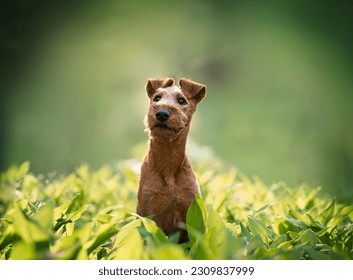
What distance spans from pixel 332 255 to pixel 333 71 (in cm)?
252

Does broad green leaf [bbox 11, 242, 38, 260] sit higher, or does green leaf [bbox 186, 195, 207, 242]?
broad green leaf [bbox 11, 242, 38, 260]

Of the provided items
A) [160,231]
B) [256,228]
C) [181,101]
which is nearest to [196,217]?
[160,231]

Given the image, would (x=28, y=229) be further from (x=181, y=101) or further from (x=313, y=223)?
(x=313, y=223)

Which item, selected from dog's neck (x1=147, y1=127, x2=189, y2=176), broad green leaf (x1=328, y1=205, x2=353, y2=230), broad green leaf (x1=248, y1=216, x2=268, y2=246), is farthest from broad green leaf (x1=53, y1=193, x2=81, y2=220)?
broad green leaf (x1=328, y1=205, x2=353, y2=230)

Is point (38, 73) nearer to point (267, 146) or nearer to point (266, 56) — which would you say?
point (266, 56)

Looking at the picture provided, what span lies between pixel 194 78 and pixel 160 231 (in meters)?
2.98

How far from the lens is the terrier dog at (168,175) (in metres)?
1.98

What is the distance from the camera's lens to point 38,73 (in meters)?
3.66

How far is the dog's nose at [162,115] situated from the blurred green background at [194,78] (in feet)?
3.70

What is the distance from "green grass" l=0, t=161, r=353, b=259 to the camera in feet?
4.38

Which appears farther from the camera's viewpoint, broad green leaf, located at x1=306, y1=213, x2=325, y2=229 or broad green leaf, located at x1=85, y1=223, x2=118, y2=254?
broad green leaf, located at x1=306, y1=213, x2=325, y2=229

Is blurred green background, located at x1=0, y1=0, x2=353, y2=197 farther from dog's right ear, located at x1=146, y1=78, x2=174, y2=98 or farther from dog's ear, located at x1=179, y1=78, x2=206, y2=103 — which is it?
dog's ear, located at x1=179, y1=78, x2=206, y2=103

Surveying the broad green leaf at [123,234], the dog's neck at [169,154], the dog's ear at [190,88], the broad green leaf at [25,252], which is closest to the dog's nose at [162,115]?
the dog's neck at [169,154]

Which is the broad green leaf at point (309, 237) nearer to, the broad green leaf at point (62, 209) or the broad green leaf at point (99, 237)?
the broad green leaf at point (99, 237)
